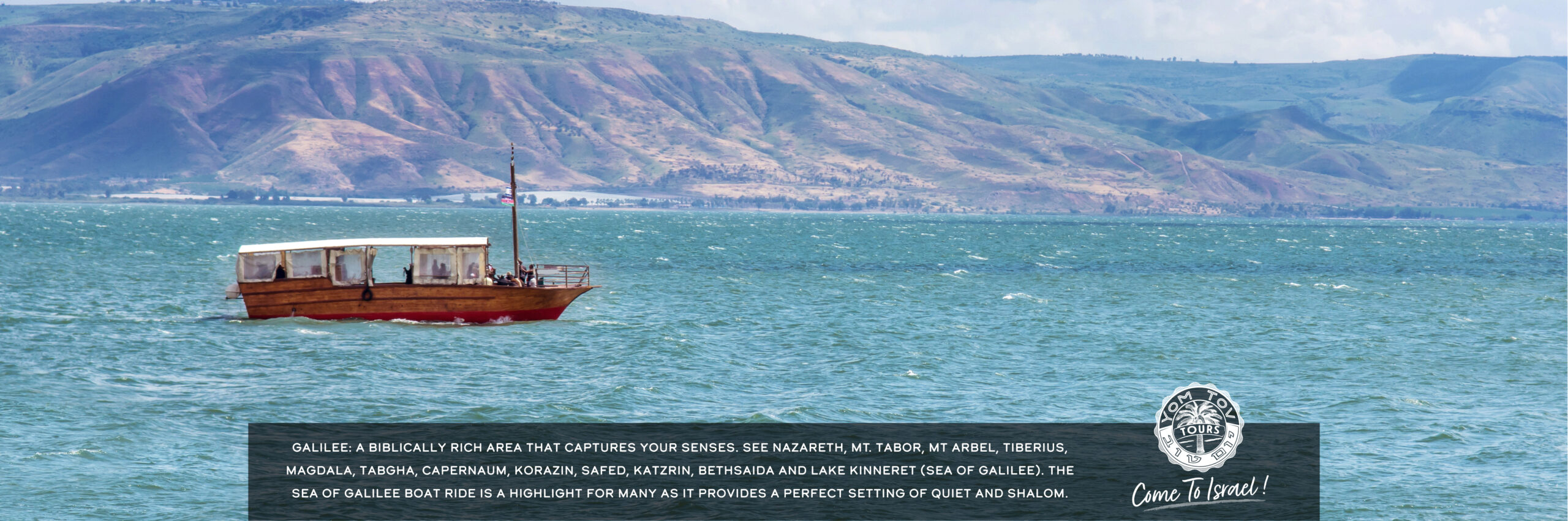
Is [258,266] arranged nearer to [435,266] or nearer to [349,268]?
[349,268]

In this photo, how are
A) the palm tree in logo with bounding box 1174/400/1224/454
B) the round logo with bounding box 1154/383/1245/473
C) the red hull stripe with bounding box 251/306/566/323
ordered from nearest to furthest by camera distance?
the round logo with bounding box 1154/383/1245/473 < the palm tree in logo with bounding box 1174/400/1224/454 < the red hull stripe with bounding box 251/306/566/323

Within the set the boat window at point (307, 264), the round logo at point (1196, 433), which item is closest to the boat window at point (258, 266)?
the boat window at point (307, 264)

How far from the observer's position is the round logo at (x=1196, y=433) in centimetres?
3011

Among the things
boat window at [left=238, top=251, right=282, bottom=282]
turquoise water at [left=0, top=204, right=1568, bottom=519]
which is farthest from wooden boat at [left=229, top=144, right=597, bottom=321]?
turquoise water at [left=0, top=204, right=1568, bottom=519]

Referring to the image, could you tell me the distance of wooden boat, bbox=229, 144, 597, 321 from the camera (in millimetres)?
53625

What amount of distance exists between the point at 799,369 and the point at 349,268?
2112 centimetres

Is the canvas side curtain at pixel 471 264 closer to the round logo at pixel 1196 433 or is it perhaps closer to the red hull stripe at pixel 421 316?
the red hull stripe at pixel 421 316

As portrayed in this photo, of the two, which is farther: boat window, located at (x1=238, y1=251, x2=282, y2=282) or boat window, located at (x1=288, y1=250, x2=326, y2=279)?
boat window, located at (x1=288, y1=250, x2=326, y2=279)

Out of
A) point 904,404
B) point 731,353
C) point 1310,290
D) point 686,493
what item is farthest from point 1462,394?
point 1310,290

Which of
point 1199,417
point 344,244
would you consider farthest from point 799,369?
point 344,244

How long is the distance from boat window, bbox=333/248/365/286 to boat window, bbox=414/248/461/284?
7.39 ft

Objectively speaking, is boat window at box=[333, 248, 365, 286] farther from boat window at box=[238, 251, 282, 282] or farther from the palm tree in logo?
the palm tree in logo

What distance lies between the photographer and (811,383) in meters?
40.7

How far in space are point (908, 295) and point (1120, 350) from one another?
25779mm
